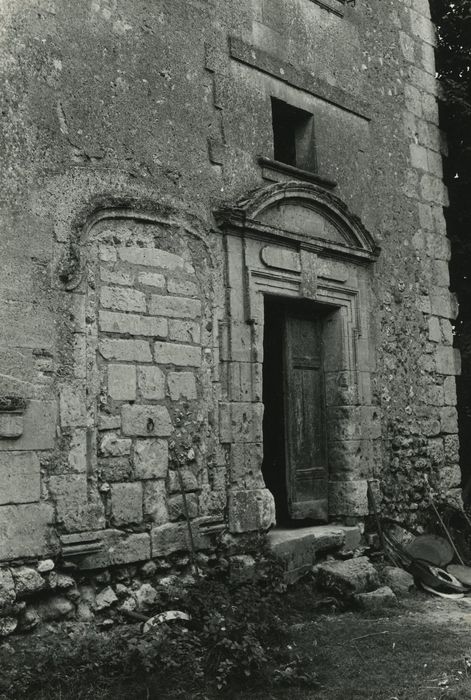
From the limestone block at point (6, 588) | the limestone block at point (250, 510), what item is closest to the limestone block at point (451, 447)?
the limestone block at point (250, 510)

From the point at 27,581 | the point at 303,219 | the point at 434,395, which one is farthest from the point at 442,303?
the point at 27,581

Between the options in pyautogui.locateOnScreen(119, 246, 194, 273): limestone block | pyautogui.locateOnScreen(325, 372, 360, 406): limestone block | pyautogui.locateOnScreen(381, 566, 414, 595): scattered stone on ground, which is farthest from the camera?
pyautogui.locateOnScreen(325, 372, 360, 406): limestone block

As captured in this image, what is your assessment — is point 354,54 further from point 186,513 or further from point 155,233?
point 186,513

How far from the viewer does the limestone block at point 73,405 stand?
486 centimetres

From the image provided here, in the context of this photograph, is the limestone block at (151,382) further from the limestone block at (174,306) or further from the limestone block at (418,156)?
the limestone block at (418,156)

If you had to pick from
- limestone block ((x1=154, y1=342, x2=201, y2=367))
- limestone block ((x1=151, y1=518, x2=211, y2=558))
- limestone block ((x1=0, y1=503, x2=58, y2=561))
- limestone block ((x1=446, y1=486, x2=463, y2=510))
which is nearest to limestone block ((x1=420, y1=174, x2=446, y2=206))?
limestone block ((x1=446, y1=486, x2=463, y2=510))

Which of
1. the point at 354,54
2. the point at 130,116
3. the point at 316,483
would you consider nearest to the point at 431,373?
the point at 316,483

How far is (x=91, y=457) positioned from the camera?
4980mm

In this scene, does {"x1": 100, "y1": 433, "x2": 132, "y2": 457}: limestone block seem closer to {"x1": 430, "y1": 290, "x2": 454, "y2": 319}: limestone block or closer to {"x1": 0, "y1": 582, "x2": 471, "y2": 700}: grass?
{"x1": 0, "y1": 582, "x2": 471, "y2": 700}: grass

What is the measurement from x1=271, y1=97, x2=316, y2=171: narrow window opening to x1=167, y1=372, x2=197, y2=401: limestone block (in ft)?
8.17

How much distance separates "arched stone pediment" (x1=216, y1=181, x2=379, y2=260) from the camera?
240 inches

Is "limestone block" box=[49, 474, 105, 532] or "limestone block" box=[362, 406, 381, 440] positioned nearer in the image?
"limestone block" box=[49, 474, 105, 532]

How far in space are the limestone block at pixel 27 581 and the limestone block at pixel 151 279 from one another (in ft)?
6.71

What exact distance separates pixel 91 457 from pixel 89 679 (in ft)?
4.67
